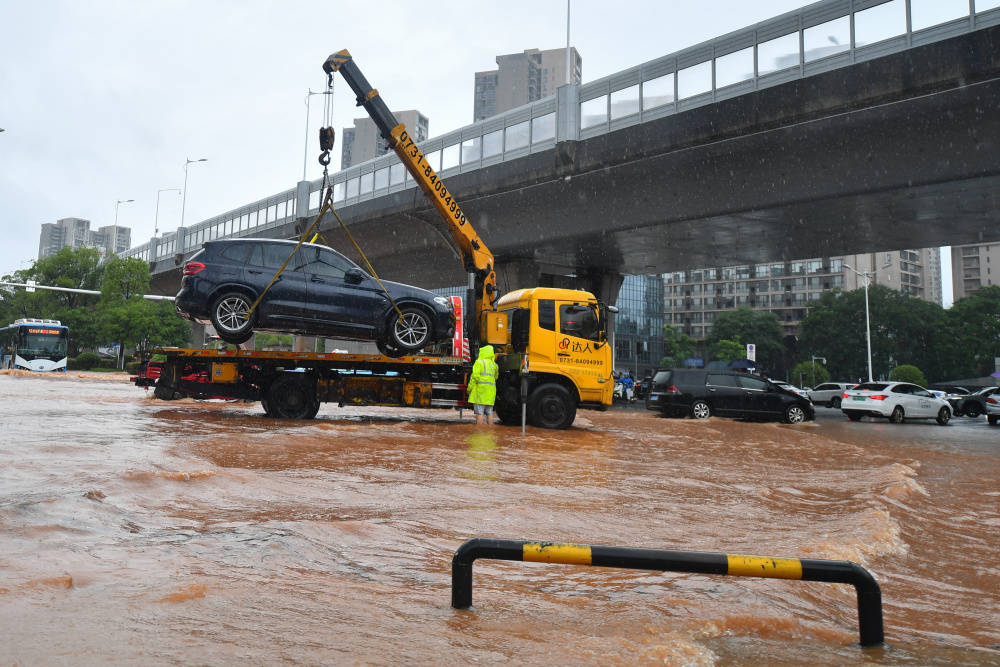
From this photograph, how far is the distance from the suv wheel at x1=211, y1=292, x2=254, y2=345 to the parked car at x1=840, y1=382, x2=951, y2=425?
1948 cm

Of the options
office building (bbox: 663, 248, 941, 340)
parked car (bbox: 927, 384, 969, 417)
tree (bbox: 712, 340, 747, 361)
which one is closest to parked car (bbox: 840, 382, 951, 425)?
parked car (bbox: 927, 384, 969, 417)

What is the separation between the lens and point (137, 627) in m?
2.66

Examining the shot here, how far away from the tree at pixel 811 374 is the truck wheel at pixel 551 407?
63441 mm

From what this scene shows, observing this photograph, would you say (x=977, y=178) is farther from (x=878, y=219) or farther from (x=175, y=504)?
(x=175, y=504)

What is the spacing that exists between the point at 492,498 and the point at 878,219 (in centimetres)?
1937

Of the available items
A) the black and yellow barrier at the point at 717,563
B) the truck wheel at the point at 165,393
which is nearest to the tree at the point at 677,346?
the truck wheel at the point at 165,393

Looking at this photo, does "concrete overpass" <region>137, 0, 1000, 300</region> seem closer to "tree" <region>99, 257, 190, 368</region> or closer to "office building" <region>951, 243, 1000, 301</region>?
"tree" <region>99, 257, 190, 368</region>

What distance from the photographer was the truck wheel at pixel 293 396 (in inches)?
527

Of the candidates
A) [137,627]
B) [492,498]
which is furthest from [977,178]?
[137,627]

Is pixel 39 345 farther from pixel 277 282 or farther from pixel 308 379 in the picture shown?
pixel 277 282

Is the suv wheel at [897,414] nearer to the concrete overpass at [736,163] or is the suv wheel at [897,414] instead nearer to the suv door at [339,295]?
the concrete overpass at [736,163]

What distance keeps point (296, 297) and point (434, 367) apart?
296cm

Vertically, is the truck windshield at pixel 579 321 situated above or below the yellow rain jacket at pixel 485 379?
above

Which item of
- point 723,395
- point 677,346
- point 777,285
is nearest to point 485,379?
point 723,395
